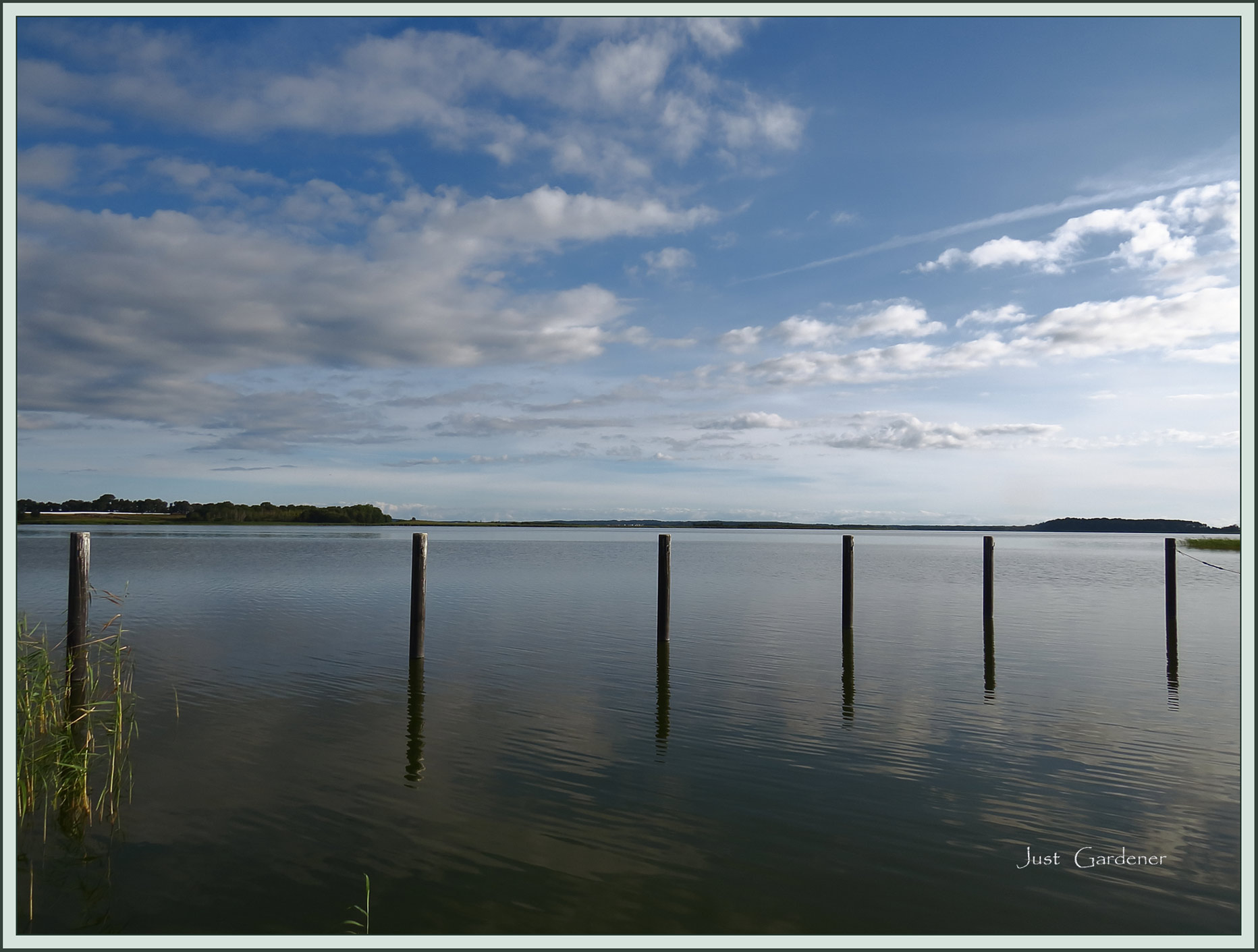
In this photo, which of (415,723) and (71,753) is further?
(415,723)

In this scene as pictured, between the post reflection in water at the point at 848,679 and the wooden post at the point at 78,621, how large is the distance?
1221cm

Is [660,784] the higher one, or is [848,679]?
[660,784]

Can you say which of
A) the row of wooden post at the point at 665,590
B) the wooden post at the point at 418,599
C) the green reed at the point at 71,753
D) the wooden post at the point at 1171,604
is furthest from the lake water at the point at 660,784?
the wooden post at the point at 418,599

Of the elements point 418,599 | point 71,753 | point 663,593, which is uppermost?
point 418,599

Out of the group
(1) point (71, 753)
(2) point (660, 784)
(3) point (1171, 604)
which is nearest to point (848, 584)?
(3) point (1171, 604)

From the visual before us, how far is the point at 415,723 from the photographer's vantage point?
11789 mm

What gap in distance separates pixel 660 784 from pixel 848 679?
7352 mm

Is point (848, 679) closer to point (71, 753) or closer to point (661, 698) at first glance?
point (661, 698)

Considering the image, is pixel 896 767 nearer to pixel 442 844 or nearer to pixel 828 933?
pixel 828 933

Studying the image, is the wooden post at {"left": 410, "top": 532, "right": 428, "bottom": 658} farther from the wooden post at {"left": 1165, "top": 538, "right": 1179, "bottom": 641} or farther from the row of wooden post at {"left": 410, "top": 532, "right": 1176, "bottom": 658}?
the wooden post at {"left": 1165, "top": 538, "right": 1179, "bottom": 641}

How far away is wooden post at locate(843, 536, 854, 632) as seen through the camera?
20938 millimetres

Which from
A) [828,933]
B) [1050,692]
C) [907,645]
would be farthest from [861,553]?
[828,933]

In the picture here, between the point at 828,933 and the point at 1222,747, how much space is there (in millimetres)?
8903

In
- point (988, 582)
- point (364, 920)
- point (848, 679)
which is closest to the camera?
point (364, 920)
